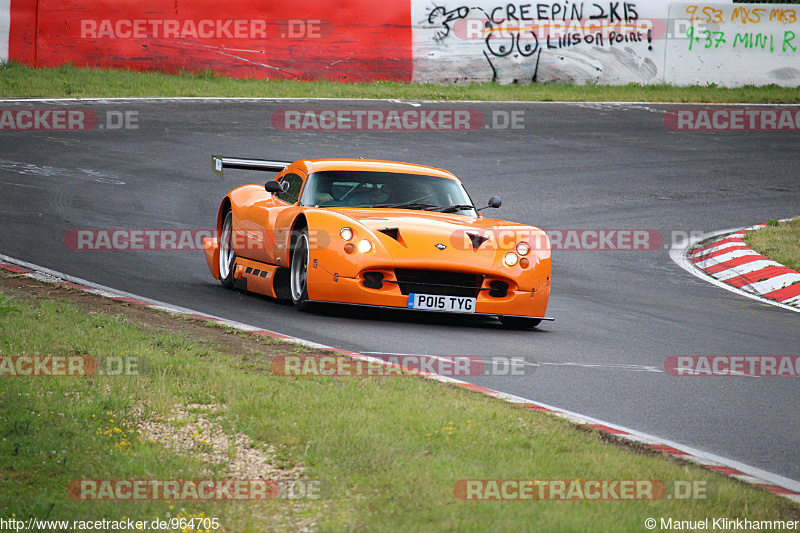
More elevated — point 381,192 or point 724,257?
point 381,192

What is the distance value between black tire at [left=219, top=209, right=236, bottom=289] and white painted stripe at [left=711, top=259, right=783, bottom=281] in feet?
17.7

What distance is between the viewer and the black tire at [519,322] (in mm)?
7746

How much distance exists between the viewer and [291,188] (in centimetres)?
889

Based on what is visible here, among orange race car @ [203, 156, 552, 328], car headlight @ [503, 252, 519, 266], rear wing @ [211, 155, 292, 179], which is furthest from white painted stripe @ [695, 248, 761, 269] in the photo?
rear wing @ [211, 155, 292, 179]

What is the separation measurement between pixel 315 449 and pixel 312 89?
55.5ft

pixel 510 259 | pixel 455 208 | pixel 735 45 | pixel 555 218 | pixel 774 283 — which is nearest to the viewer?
pixel 510 259

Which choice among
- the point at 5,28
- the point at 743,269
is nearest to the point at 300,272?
the point at 743,269

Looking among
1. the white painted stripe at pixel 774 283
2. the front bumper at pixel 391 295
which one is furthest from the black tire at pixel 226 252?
the white painted stripe at pixel 774 283

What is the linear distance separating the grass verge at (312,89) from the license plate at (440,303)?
13011 millimetres

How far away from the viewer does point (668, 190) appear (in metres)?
15.6

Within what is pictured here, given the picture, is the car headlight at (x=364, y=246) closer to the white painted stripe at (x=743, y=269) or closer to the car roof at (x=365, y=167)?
the car roof at (x=365, y=167)

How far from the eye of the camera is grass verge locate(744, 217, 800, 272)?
37.2ft

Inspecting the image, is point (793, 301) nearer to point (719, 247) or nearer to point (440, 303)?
point (719, 247)

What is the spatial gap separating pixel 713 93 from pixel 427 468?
20378mm
